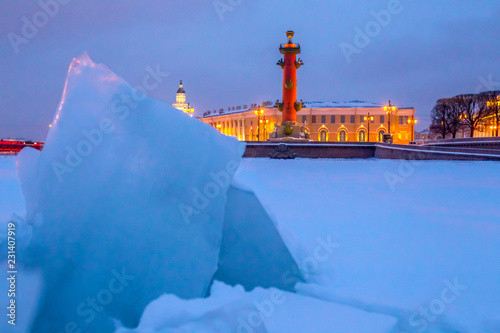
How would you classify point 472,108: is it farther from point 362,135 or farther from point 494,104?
point 362,135

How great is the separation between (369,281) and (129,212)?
86.6 inches

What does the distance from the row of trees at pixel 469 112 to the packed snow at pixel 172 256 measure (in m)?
47.6

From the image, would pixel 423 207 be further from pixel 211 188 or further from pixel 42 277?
pixel 42 277

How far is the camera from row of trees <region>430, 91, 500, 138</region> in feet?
154

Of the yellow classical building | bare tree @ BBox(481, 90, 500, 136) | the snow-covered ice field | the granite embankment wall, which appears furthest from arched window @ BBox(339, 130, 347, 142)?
the snow-covered ice field

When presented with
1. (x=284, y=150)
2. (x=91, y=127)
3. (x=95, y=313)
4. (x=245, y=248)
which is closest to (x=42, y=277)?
(x=95, y=313)

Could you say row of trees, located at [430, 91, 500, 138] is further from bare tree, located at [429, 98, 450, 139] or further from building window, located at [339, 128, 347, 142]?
building window, located at [339, 128, 347, 142]

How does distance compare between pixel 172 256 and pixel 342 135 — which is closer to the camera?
pixel 172 256

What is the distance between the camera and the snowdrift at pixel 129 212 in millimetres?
3145

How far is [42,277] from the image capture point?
3.08 meters

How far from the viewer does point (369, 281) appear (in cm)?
383

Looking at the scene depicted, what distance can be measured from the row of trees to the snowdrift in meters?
48.2

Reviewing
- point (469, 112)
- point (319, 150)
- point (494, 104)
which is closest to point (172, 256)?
point (319, 150)

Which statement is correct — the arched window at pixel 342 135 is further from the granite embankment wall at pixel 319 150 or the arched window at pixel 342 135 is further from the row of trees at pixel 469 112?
the granite embankment wall at pixel 319 150
